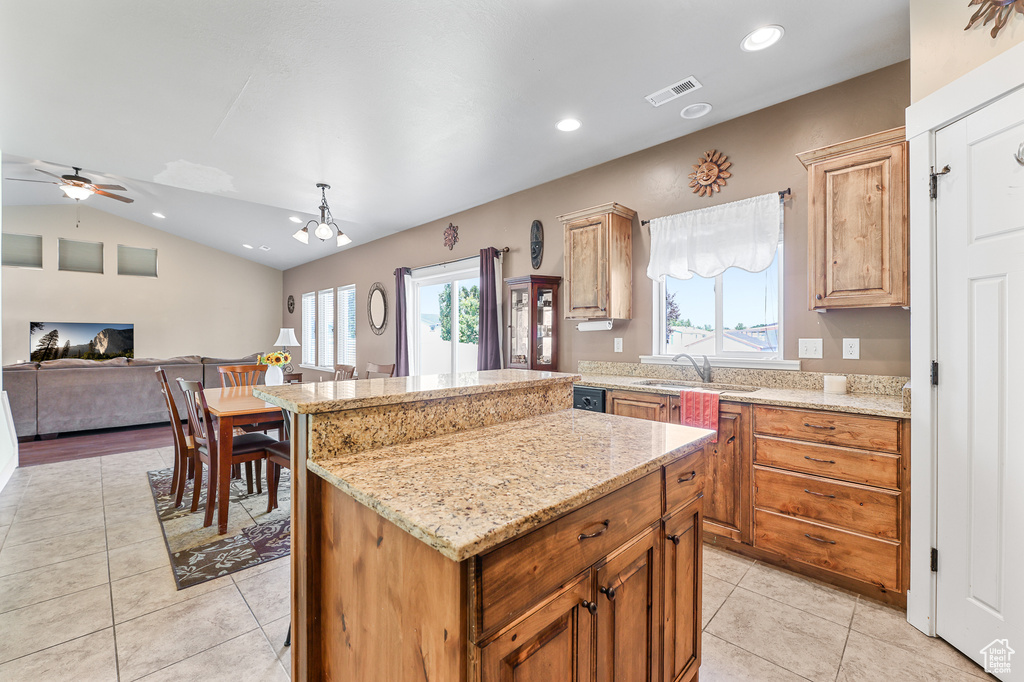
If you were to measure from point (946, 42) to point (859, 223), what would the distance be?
76cm

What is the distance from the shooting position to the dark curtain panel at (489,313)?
4.49m

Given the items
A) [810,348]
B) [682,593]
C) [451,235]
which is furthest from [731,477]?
[451,235]

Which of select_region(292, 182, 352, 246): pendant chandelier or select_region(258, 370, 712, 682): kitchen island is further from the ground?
select_region(292, 182, 352, 246): pendant chandelier

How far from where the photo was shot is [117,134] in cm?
338

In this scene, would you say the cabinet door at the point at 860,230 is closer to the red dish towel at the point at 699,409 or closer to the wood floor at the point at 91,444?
the red dish towel at the point at 699,409

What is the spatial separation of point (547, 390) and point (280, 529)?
2.16m

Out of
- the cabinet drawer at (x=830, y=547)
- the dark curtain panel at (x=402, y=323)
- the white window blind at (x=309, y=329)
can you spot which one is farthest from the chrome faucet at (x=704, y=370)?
the white window blind at (x=309, y=329)

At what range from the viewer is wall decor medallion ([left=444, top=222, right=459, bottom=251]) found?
514 centimetres

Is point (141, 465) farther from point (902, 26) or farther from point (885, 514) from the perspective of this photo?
point (902, 26)

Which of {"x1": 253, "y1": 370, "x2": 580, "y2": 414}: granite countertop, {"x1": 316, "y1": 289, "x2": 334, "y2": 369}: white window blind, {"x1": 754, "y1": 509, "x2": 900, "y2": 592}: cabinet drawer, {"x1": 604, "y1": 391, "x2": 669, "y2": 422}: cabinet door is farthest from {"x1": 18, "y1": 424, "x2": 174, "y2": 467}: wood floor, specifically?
{"x1": 754, "y1": 509, "x2": 900, "y2": 592}: cabinet drawer

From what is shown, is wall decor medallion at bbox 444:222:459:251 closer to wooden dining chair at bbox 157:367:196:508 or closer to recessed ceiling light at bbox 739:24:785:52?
wooden dining chair at bbox 157:367:196:508

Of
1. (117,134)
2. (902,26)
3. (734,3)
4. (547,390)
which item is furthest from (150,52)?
(902,26)

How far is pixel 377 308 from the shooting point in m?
6.37

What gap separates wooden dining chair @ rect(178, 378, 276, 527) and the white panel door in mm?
3604
